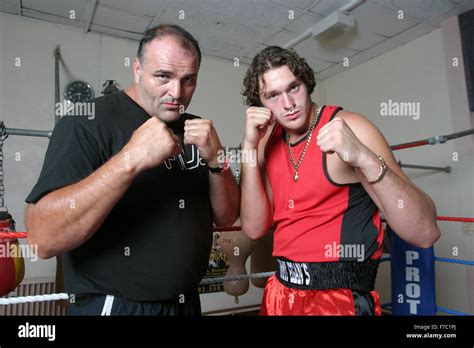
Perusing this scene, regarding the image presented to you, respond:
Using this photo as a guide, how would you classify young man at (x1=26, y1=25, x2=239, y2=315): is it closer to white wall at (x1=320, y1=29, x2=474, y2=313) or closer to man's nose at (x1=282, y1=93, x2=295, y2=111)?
man's nose at (x1=282, y1=93, x2=295, y2=111)

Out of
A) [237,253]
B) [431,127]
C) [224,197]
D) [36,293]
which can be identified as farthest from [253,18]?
[36,293]

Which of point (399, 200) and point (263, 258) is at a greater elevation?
point (399, 200)

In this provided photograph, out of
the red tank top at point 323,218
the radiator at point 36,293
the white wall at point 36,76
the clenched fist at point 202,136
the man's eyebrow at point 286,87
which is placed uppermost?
the white wall at point 36,76

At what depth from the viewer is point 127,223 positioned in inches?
29.1

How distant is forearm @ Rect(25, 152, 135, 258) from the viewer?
2.04 feet

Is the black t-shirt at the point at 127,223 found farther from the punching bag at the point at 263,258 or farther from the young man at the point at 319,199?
the punching bag at the point at 263,258

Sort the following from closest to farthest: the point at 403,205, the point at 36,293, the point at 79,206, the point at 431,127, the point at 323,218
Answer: the point at 79,206
the point at 403,205
the point at 323,218
the point at 36,293
the point at 431,127

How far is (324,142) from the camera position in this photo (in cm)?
70

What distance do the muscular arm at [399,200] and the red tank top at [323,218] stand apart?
0.22 feet

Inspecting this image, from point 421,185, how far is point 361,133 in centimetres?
267

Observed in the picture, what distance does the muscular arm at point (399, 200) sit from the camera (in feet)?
2.33

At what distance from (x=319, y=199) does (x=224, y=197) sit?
241 mm

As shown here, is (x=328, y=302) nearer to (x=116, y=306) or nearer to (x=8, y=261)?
(x=116, y=306)

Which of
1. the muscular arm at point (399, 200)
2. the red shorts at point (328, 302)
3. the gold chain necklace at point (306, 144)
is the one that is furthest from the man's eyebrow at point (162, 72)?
the red shorts at point (328, 302)
